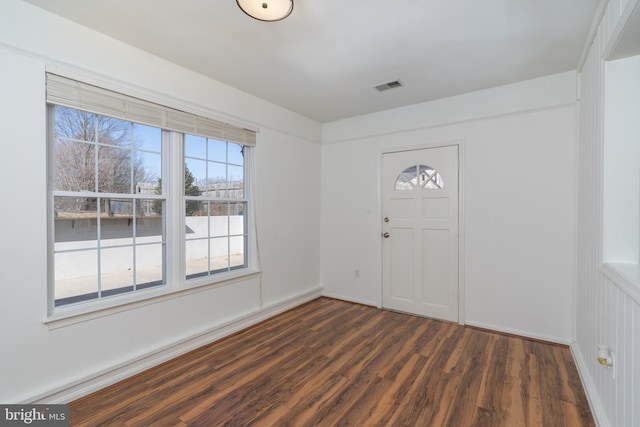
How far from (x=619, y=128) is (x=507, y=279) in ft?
6.06

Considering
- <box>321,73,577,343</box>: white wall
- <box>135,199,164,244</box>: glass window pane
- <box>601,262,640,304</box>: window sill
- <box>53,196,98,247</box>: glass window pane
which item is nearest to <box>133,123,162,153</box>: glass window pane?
<box>135,199,164,244</box>: glass window pane

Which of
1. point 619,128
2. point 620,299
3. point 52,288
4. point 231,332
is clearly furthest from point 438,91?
point 52,288

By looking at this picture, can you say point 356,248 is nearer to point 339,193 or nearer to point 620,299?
point 339,193

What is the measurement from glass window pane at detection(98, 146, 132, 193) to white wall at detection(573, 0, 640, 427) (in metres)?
3.31

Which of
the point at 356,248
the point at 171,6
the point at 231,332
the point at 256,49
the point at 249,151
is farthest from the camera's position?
the point at 356,248

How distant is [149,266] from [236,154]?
1.48 m

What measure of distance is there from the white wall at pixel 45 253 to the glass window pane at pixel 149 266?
8.6 inches

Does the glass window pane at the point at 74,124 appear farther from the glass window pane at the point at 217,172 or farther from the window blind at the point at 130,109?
the glass window pane at the point at 217,172

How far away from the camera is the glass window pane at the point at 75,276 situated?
→ 2.08m

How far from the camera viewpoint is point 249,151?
3430 mm

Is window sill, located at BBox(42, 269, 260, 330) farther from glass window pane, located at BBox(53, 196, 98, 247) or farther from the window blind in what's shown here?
the window blind

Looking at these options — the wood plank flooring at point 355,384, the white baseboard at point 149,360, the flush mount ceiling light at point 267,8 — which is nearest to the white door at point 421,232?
the wood plank flooring at point 355,384

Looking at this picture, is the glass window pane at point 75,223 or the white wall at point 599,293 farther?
the glass window pane at point 75,223

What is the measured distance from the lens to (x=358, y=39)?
229 centimetres
